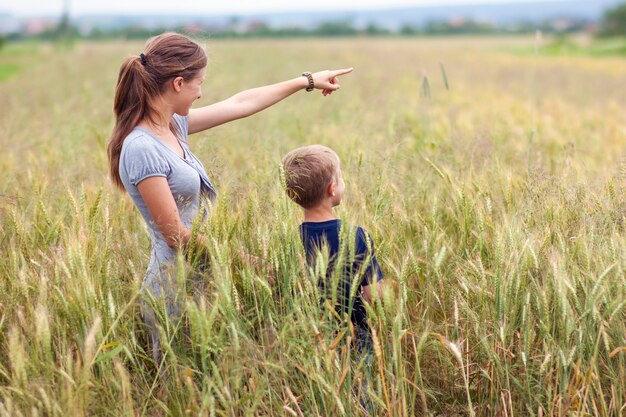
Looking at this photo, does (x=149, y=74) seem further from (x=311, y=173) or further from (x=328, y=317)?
(x=328, y=317)

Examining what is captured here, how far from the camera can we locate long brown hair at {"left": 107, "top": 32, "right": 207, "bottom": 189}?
2.45 meters

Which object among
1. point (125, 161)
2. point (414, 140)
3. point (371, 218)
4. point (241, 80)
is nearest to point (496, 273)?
point (371, 218)

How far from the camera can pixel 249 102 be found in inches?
119

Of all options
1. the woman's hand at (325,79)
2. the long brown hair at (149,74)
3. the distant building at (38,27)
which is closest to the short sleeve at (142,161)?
the long brown hair at (149,74)

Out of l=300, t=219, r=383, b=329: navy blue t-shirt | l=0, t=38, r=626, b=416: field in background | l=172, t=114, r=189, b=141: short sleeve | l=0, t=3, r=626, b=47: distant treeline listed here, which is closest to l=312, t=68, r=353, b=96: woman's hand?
l=0, t=38, r=626, b=416: field in background

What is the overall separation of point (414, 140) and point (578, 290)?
3.13m

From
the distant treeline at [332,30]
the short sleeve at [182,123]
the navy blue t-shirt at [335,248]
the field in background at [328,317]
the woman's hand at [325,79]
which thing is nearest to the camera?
the field in background at [328,317]

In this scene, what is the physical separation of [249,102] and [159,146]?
28.0 inches

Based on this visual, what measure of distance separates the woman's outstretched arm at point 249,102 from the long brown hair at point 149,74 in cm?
45

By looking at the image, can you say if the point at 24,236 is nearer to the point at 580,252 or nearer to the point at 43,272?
the point at 43,272

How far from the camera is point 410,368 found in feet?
7.62

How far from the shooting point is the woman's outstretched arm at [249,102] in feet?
9.68

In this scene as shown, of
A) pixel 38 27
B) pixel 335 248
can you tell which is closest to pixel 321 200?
pixel 335 248

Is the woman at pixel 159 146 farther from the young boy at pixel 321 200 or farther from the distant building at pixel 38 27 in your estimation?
the distant building at pixel 38 27
